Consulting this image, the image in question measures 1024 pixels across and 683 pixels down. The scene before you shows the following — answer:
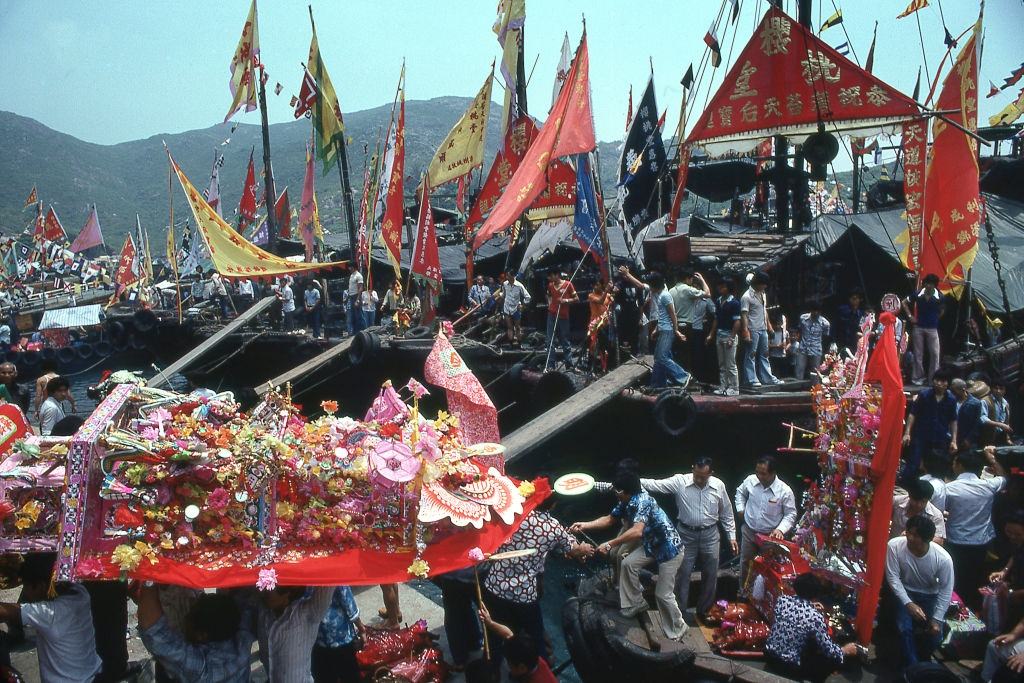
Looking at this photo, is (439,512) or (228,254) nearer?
(439,512)

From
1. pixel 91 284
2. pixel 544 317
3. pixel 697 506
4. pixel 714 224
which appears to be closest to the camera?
pixel 697 506

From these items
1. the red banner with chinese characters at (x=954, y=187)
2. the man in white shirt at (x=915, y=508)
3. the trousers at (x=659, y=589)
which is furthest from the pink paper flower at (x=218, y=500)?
the red banner with chinese characters at (x=954, y=187)

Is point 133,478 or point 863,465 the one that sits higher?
point 133,478

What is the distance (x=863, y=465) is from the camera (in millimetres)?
5090

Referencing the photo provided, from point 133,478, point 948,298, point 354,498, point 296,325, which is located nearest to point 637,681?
point 354,498

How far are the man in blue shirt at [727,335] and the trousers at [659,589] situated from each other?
537 cm

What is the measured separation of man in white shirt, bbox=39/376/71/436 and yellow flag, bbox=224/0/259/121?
13257mm

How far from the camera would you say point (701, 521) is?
234 inches

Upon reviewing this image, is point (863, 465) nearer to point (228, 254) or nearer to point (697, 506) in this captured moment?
point (697, 506)

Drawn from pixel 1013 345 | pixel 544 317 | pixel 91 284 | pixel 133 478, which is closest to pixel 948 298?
pixel 1013 345

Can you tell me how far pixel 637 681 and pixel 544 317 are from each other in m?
12.6

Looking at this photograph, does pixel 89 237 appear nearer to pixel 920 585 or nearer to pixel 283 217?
pixel 283 217

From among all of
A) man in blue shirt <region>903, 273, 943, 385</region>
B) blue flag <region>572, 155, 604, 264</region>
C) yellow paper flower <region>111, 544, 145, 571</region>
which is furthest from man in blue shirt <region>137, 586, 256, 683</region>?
man in blue shirt <region>903, 273, 943, 385</region>

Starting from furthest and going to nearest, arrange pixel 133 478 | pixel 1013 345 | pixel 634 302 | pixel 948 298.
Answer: pixel 634 302 < pixel 948 298 < pixel 1013 345 < pixel 133 478
